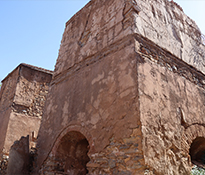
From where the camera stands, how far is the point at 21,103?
8883 mm

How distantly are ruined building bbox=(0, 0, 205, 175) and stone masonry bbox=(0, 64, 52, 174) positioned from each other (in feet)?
10.5

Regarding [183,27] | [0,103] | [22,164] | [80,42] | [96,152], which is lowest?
[22,164]

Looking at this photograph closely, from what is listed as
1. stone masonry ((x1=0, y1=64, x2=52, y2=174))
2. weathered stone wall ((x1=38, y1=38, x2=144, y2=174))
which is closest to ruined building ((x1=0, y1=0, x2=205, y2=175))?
weathered stone wall ((x1=38, y1=38, x2=144, y2=174))

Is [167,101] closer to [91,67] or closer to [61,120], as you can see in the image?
[91,67]

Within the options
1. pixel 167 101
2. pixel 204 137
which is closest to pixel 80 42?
pixel 167 101

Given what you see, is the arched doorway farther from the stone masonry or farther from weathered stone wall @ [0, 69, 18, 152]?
weathered stone wall @ [0, 69, 18, 152]

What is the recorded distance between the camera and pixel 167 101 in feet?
13.8

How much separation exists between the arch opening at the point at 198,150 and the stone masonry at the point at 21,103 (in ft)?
18.1

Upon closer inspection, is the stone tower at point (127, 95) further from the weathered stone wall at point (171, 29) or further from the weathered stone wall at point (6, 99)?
the weathered stone wall at point (6, 99)

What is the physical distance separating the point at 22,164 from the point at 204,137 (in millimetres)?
4344

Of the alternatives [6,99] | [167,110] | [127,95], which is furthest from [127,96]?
[6,99]

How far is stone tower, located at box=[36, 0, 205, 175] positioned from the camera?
3.58 m

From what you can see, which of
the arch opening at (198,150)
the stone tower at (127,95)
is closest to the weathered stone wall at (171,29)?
the stone tower at (127,95)

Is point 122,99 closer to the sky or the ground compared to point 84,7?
closer to the ground
